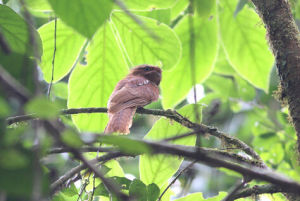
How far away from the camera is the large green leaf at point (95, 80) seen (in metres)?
2.13

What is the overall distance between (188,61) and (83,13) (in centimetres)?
147

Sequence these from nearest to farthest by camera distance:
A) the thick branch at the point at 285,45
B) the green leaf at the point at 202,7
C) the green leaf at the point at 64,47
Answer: the green leaf at the point at 202,7, the thick branch at the point at 285,45, the green leaf at the point at 64,47

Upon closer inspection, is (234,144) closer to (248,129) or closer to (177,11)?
(177,11)

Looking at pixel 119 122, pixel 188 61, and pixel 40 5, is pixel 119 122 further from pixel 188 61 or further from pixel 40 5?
pixel 40 5

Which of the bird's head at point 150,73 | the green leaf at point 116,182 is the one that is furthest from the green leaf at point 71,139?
the bird's head at point 150,73

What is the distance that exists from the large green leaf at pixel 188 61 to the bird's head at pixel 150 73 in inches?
85.8

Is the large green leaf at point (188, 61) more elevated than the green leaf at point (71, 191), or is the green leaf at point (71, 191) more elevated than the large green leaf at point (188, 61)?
the large green leaf at point (188, 61)

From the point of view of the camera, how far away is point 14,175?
0.57 m

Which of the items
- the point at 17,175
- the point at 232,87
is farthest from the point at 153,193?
the point at 232,87

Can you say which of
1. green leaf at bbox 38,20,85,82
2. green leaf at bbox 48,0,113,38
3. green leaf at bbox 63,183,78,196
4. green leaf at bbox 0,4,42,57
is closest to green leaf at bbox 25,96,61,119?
green leaf at bbox 48,0,113,38

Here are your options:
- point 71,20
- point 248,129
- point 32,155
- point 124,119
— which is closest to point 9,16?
point 71,20

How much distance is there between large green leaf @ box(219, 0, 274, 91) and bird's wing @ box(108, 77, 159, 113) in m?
1.05

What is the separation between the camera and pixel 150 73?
15.1 feet

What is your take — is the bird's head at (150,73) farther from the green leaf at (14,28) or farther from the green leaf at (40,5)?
the green leaf at (14,28)
